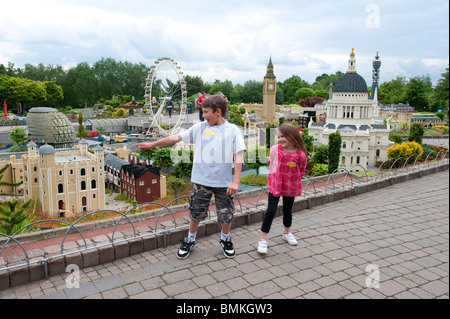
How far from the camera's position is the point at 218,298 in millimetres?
4004

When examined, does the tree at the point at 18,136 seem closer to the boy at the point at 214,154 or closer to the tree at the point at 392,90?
the boy at the point at 214,154

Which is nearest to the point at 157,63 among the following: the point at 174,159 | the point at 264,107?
the point at 174,159

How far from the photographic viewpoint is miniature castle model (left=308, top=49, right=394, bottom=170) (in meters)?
42.3

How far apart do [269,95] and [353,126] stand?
107ft

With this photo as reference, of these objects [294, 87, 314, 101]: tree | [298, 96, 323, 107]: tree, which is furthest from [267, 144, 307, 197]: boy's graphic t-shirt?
[294, 87, 314, 101]: tree

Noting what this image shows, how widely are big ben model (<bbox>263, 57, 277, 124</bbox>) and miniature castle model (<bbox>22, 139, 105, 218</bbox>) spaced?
5456cm

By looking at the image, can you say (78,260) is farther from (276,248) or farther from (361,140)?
(361,140)

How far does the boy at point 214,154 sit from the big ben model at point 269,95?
233 feet

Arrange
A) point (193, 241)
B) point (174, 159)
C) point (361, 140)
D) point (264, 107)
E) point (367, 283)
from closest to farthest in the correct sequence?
1. point (367, 283)
2. point (193, 241)
3. point (174, 159)
4. point (361, 140)
5. point (264, 107)

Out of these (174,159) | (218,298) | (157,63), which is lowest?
(174,159)

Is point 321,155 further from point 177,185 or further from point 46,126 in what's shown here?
point 46,126

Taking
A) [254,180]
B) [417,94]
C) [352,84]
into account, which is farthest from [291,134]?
[417,94]

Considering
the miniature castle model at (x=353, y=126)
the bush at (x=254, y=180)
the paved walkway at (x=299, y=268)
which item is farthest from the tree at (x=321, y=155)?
the paved walkway at (x=299, y=268)

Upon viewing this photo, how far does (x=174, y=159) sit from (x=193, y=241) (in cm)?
2742
